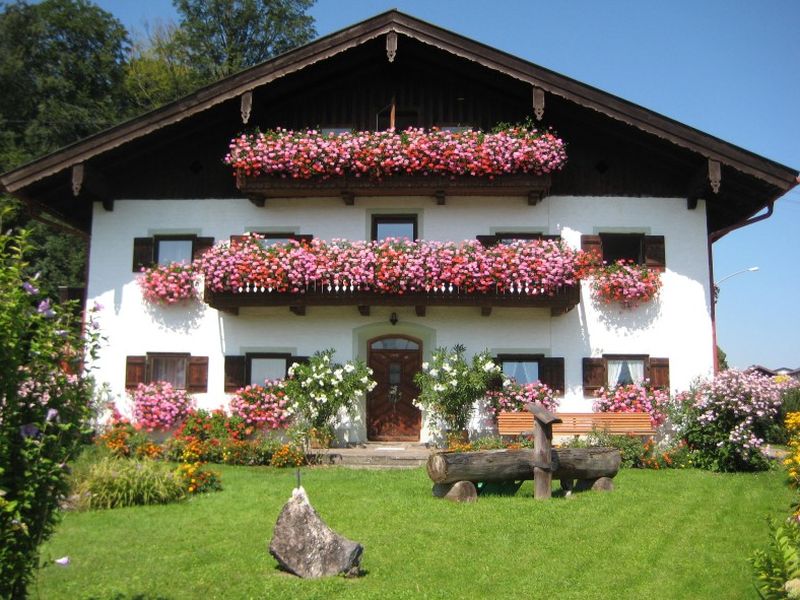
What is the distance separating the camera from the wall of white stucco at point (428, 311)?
18.2 meters

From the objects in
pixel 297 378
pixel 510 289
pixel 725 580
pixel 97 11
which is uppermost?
pixel 97 11

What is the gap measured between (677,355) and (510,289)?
4169mm

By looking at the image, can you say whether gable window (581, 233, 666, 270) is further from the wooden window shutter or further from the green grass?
the green grass

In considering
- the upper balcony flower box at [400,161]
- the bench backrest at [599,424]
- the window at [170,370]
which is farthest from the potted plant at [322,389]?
the upper balcony flower box at [400,161]

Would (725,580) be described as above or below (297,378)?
below

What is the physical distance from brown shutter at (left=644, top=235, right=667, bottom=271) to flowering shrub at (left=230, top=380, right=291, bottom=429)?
8.50 meters

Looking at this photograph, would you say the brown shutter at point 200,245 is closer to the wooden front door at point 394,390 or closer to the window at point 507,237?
the wooden front door at point 394,390

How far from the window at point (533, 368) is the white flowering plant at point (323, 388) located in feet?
10.1

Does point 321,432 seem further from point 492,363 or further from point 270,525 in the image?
point 270,525

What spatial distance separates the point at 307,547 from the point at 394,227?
38.8 feet

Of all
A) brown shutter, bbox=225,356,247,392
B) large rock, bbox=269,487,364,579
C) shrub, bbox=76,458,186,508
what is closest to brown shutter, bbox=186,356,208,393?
brown shutter, bbox=225,356,247,392

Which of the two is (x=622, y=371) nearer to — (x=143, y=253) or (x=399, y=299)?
(x=399, y=299)

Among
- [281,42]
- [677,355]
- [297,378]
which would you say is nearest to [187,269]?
[297,378]

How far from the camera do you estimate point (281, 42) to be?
38.5 metres
